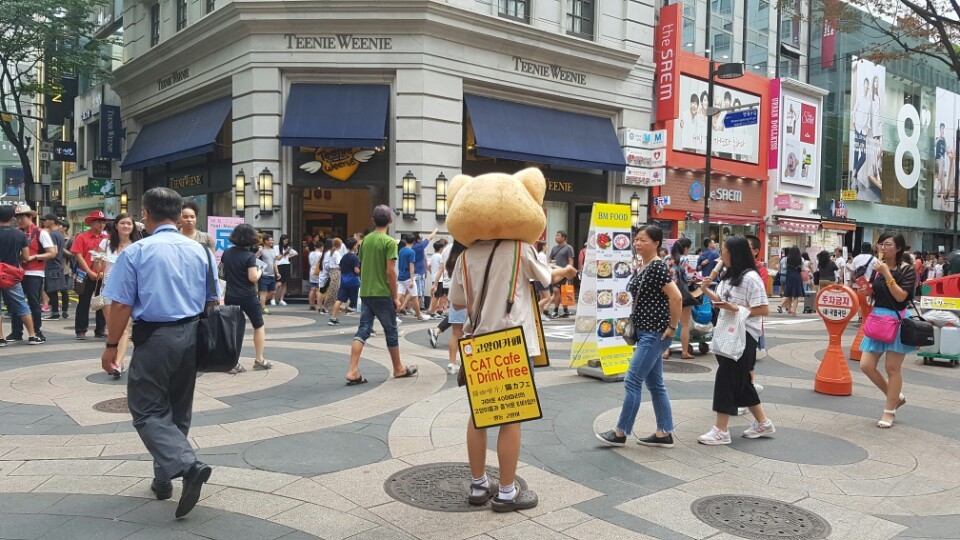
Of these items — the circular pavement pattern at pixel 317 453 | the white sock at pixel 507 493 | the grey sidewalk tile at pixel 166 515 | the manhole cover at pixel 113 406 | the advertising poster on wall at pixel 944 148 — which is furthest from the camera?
the advertising poster on wall at pixel 944 148

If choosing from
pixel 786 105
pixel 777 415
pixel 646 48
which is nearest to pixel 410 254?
pixel 777 415

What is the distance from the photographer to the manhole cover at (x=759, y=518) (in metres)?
3.79

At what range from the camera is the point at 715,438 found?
5445mm

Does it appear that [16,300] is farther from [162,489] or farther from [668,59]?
[668,59]

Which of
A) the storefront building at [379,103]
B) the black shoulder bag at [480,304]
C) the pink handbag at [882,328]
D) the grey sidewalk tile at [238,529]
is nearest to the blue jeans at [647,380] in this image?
the black shoulder bag at [480,304]

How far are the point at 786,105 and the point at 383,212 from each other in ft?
90.9

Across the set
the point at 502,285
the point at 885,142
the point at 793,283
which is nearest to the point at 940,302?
the point at 793,283

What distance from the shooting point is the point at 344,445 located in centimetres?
515

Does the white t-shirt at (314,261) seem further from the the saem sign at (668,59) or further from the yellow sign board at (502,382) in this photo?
the the saem sign at (668,59)

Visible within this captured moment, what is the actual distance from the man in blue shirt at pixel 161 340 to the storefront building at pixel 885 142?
3263 centimetres

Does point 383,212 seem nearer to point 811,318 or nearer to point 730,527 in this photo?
point 730,527

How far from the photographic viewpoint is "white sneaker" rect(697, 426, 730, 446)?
17.8ft

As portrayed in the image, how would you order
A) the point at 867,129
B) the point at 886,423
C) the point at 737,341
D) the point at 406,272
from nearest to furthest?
1. the point at 737,341
2. the point at 886,423
3. the point at 406,272
4. the point at 867,129

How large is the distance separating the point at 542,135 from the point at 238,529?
1721 centimetres
